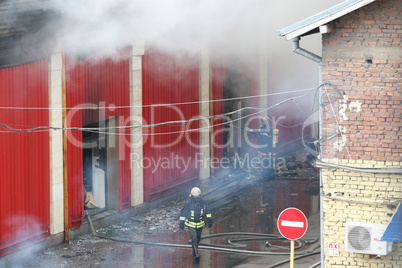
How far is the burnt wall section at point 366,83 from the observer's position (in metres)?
12.7

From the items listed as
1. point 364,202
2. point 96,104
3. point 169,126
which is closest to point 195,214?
point 96,104

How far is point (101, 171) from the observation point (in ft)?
63.7

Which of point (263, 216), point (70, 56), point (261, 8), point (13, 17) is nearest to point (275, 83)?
point (261, 8)

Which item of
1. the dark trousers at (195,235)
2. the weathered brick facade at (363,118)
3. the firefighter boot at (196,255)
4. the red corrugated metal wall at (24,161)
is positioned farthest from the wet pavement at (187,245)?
the weathered brick facade at (363,118)

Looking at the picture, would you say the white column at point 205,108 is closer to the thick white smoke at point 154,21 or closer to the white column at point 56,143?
the thick white smoke at point 154,21

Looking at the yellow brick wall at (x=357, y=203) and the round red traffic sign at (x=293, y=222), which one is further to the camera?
the round red traffic sign at (x=293, y=222)

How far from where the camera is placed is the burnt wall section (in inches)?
500

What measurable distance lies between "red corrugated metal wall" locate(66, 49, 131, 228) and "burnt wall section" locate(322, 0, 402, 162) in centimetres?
626

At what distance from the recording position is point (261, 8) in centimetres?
2156

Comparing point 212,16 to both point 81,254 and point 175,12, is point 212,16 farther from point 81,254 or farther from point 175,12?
point 81,254

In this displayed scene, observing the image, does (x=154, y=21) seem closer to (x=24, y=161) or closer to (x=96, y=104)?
(x=96, y=104)

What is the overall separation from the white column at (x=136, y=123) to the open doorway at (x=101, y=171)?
57cm

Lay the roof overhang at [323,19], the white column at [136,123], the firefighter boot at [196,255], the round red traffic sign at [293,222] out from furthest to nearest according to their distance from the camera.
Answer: the white column at [136,123], the firefighter boot at [196,255], the round red traffic sign at [293,222], the roof overhang at [323,19]

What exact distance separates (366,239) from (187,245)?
530cm
